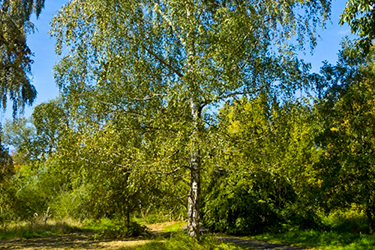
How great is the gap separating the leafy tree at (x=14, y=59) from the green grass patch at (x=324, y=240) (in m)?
10.3

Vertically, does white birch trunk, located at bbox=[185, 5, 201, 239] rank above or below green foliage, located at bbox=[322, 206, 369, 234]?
above

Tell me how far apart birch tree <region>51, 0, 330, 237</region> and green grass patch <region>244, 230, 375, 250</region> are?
3.96m

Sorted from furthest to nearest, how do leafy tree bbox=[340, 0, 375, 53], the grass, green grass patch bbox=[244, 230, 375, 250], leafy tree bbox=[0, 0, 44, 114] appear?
the grass
leafy tree bbox=[0, 0, 44, 114]
green grass patch bbox=[244, 230, 375, 250]
leafy tree bbox=[340, 0, 375, 53]

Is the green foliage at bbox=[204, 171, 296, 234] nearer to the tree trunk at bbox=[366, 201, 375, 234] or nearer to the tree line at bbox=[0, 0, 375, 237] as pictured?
the tree line at bbox=[0, 0, 375, 237]

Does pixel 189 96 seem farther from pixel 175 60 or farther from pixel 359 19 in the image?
pixel 359 19

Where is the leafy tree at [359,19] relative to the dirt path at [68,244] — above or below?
above

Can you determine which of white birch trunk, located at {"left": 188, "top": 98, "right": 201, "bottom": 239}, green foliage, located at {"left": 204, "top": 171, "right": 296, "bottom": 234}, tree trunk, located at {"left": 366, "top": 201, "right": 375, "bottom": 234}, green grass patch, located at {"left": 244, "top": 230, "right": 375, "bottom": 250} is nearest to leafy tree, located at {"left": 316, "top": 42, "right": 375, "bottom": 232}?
tree trunk, located at {"left": 366, "top": 201, "right": 375, "bottom": 234}

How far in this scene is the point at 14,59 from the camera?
1205cm

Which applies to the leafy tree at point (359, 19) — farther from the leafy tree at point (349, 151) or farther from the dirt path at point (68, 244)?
the dirt path at point (68, 244)

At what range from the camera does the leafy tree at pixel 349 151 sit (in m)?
10.3

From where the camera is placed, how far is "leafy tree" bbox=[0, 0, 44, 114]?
453 inches

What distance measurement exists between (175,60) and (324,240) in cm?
721

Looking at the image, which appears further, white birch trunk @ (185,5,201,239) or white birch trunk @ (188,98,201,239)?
white birch trunk @ (188,98,201,239)

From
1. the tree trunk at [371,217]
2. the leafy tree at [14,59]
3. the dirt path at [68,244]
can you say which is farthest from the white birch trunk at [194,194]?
the leafy tree at [14,59]
